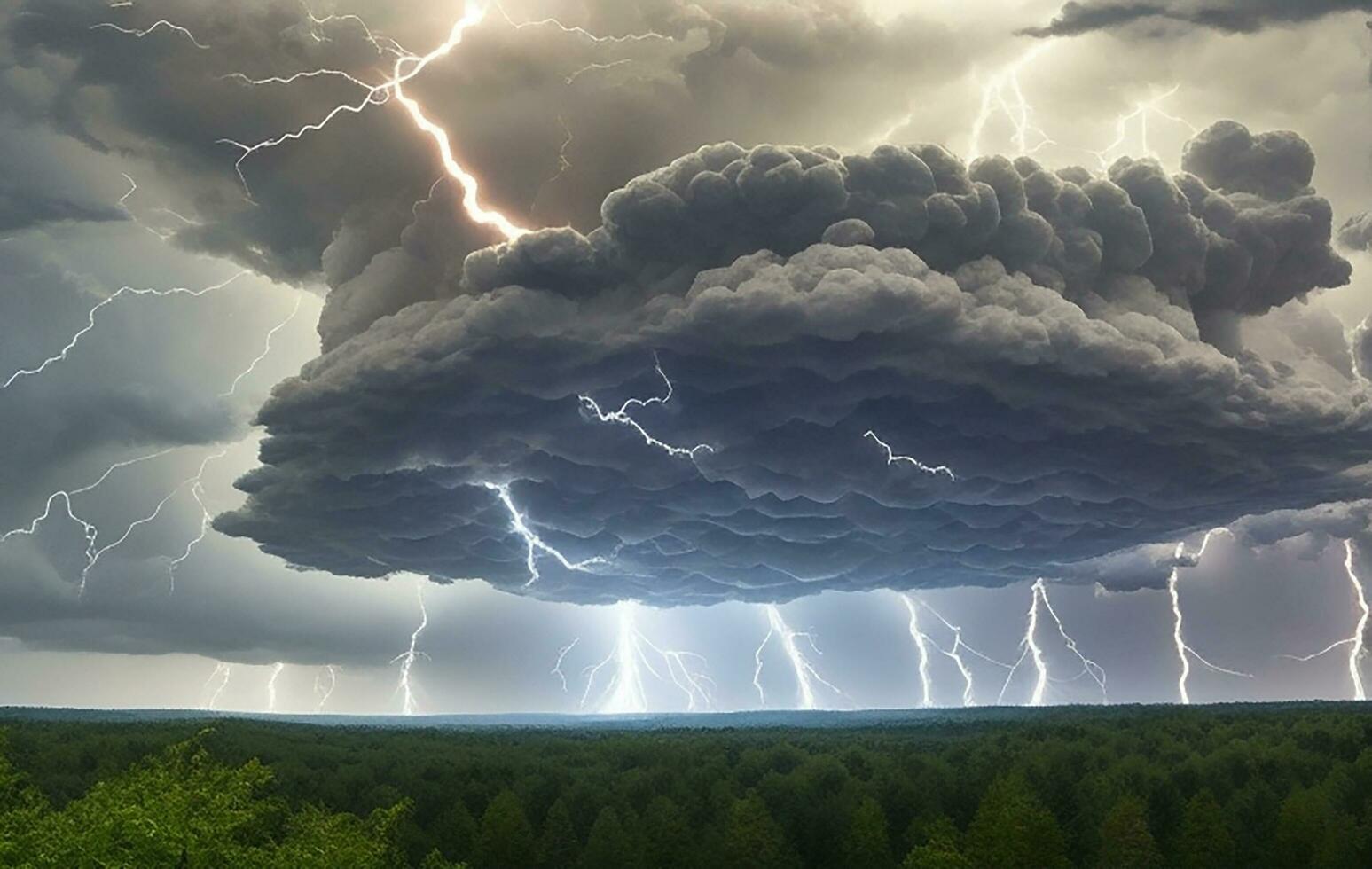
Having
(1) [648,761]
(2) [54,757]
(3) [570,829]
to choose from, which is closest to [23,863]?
(3) [570,829]

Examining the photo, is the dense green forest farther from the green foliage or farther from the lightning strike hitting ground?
the lightning strike hitting ground

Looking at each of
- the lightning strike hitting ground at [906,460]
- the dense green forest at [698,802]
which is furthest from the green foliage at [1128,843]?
the lightning strike hitting ground at [906,460]

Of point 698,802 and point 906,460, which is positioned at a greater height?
point 906,460

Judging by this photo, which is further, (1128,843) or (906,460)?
(906,460)

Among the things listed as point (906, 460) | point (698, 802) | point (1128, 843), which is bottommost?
point (698, 802)

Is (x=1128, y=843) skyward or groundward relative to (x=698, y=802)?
Result: skyward

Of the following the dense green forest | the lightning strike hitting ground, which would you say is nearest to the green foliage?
the dense green forest
